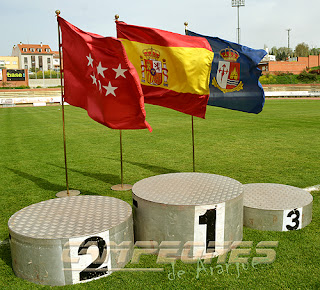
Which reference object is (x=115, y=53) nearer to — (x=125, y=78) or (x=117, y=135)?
(x=125, y=78)

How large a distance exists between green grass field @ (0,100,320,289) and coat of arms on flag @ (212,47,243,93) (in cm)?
207

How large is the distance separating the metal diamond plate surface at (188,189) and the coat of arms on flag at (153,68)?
204 centimetres

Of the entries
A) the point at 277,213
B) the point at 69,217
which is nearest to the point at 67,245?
the point at 69,217

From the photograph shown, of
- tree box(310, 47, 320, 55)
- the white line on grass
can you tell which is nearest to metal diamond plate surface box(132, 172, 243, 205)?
the white line on grass

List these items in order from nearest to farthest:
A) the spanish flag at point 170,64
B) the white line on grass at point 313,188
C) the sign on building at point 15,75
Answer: the spanish flag at point 170,64 → the white line on grass at point 313,188 → the sign on building at point 15,75

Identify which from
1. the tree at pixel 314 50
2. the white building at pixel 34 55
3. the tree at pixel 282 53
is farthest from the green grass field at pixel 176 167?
the tree at pixel 314 50

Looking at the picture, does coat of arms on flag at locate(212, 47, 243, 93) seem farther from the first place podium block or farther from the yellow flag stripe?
the first place podium block

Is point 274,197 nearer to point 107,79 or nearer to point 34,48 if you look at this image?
point 107,79

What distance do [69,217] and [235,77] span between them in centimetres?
461

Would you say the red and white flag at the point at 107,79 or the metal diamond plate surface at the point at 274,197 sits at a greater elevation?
the red and white flag at the point at 107,79

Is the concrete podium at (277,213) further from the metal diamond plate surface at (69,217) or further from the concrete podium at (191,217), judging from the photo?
the metal diamond plate surface at (69,217)

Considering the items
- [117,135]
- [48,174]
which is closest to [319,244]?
[48,174]

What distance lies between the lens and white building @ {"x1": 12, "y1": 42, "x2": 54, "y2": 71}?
130m

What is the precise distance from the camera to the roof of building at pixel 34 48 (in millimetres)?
130625
